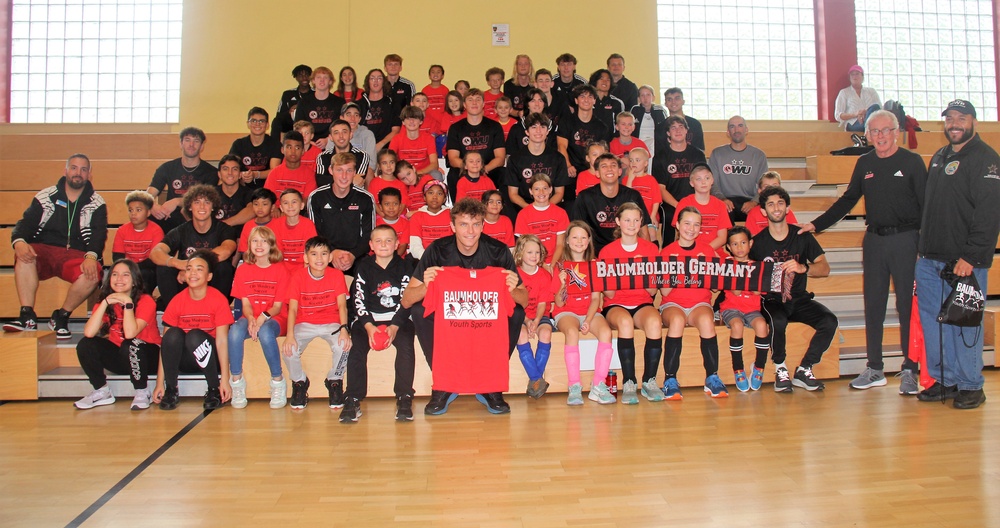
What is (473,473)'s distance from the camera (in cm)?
376

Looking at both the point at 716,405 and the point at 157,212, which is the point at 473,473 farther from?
the point at 157,212

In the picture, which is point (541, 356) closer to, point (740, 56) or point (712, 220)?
point (712, 220)

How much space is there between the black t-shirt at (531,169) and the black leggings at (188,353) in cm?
313

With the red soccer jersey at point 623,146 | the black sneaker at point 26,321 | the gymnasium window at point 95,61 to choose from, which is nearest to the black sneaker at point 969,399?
the red soccer jersey at point 623,146

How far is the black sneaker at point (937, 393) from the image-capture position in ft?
16.6

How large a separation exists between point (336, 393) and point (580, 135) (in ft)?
13.2

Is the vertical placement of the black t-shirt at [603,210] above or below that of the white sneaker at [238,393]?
above

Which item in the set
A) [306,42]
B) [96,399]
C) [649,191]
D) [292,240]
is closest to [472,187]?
[649,191]

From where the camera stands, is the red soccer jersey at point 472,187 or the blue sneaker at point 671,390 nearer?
the blue sneaker at point 671,390

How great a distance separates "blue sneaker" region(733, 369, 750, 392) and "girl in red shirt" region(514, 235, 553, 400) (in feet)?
4.72

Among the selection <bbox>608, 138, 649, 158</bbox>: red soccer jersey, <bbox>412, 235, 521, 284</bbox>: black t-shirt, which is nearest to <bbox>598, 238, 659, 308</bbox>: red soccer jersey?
<bbox>412, 235, 521, 284</bbox>: black t-shirt

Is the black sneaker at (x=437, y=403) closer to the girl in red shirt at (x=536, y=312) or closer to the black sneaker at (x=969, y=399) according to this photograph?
the girl in red shirt at (x=536, y=312)

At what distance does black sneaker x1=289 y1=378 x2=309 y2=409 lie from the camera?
5156 millimetres

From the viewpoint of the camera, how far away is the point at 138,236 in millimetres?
6227
